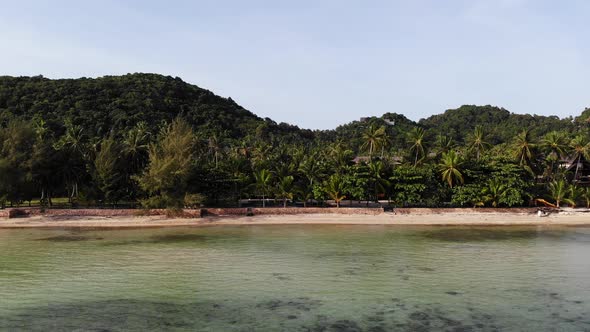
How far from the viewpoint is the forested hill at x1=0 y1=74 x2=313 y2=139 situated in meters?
86.6

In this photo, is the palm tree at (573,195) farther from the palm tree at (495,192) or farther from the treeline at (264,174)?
the palm tree at (495,192)

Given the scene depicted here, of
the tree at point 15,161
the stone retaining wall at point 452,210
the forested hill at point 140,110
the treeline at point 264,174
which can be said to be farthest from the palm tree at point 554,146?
the tree at point 15,161

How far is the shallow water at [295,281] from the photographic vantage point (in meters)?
20.0

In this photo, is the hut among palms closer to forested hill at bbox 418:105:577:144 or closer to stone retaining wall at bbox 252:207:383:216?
stone retaining wall at bbox 252:207:383:216

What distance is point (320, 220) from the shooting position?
159 feet

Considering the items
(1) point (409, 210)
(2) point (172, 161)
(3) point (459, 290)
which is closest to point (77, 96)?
(2) point (172, 161)

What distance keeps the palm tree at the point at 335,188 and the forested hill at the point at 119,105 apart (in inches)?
1929

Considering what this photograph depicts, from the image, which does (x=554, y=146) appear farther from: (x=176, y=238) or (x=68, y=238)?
(x=68, y=238)

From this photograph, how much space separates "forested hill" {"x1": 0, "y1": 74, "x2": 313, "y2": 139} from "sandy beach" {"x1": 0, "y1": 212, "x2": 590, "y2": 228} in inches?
1506

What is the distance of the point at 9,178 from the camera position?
4553 centimetres

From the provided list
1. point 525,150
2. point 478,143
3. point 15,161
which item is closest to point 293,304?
point 15,161

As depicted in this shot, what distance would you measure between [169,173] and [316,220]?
16273 millimetres

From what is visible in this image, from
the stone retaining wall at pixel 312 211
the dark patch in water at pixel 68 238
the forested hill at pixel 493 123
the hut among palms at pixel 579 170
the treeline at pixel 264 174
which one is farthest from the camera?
the forested hill at pixel 493 123

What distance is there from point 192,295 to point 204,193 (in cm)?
2737
